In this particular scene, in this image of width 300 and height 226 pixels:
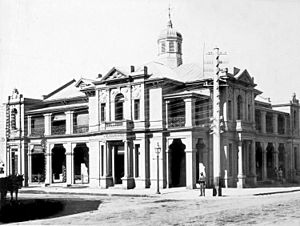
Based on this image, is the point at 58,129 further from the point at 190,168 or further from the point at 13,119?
the point at 190,168

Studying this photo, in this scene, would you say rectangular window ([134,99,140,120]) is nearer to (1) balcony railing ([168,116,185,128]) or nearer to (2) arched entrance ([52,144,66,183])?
(1) balcony railing ([168,116,185,128])

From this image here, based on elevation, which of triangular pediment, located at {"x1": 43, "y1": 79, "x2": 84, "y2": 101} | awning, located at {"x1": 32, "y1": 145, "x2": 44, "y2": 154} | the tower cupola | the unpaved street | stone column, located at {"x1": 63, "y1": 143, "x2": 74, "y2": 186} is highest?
the tower cupola

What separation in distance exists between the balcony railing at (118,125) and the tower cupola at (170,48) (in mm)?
9770

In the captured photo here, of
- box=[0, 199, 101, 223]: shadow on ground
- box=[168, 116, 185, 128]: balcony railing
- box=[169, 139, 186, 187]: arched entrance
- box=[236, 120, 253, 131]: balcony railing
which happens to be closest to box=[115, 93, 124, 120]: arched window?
box=[168, 116, 185, 128]: balcony railing

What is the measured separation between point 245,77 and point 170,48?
889 centimetres

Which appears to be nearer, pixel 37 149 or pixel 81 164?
pixel 37 149

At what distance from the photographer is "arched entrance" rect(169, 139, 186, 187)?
37.7 m

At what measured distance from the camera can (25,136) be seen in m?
43.8

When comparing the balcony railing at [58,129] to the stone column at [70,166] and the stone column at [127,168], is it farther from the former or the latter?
the stone column at [127,168]

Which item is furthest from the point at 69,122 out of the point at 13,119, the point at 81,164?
the point at 13,119

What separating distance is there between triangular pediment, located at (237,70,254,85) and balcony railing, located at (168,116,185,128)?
5609mm

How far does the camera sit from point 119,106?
38.2 m

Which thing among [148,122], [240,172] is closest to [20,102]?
[148,122]

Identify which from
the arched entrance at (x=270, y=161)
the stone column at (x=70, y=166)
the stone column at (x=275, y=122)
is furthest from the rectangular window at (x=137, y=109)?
the stone column at (x=275, y=122)
